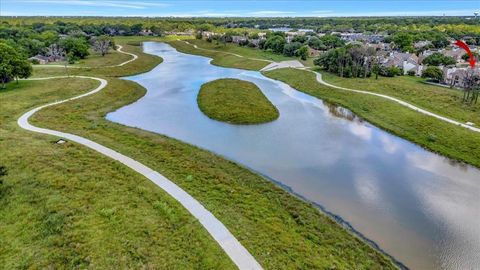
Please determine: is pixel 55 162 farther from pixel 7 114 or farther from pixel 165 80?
pixel 165 80

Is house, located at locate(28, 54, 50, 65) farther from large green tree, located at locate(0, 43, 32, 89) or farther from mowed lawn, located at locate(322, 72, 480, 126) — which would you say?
mowed lawn, located at locate(322, 72, 480, 126)

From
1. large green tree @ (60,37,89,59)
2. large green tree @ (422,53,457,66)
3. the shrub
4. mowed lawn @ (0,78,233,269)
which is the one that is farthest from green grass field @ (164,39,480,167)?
large green tree @ (60,37,89,59)

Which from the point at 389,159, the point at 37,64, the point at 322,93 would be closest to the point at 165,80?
the point at 322,93

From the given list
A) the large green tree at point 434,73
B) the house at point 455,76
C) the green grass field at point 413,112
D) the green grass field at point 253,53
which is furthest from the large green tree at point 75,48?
the house at point 455,76

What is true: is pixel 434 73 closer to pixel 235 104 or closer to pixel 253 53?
pixel 235 104

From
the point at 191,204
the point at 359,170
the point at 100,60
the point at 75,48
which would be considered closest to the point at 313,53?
the point at 100,60
